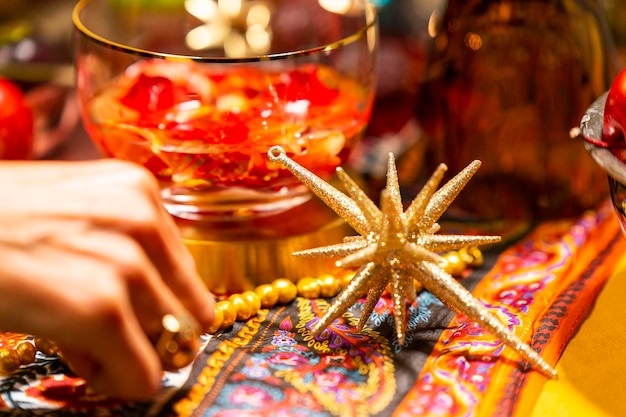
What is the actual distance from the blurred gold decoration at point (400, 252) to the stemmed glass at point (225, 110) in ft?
0.24

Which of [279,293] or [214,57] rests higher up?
[214,57]

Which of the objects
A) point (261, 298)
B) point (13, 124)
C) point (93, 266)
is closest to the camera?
point (93, 266)

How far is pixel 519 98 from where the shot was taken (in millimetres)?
576

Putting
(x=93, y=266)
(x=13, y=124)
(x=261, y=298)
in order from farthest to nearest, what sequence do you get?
(x=13, y=124) → (x=261, y=298) → (x=93, y=266)

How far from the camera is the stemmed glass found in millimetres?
485

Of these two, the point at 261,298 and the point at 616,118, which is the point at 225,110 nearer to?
the point at 261,298

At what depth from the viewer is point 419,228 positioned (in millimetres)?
414

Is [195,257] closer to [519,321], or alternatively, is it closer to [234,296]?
[234,296]

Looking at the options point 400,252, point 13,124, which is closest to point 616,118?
point 400,252

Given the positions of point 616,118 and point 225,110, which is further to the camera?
point 225,110

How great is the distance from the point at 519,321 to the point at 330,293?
0.37 ft

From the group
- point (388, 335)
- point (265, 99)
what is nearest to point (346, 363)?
point (388, 335)

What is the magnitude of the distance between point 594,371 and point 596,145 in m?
0.12

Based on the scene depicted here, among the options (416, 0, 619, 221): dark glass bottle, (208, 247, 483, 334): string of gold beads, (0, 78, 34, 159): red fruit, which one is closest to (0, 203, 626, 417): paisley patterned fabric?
(208, 247, 483, 334): string of gold beads
